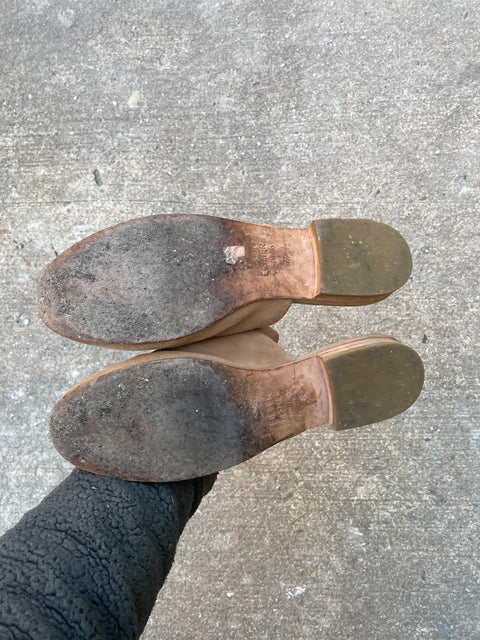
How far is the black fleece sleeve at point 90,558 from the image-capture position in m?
0.78

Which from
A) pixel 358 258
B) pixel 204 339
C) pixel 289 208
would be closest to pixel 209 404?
pixel 204 339

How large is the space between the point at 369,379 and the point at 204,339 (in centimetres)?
39

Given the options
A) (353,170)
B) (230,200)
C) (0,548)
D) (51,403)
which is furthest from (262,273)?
(51,403)

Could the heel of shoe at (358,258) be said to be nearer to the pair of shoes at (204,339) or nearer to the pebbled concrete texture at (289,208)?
the pair of shoes at (204,339)

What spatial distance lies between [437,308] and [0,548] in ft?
4.21

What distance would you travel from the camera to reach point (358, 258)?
1.10 metres

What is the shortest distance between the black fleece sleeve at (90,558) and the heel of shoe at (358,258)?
576mm

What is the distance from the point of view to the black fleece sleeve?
0.78 m

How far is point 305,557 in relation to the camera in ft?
4.94

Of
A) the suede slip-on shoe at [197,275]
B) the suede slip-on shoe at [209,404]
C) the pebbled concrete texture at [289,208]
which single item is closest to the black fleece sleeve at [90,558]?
the suede slip-on shoe at [209,404]

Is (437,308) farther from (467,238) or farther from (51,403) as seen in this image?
(51,403)

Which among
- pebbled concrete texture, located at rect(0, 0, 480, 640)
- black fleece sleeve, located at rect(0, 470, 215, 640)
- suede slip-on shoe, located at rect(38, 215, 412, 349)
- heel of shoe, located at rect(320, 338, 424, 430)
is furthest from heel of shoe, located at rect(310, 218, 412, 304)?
black fleece sleeve, located at rect(0, 470, 215, 640)

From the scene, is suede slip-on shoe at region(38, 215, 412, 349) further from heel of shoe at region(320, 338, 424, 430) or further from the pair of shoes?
heel of shoe at region(320, 338, 424, 430)

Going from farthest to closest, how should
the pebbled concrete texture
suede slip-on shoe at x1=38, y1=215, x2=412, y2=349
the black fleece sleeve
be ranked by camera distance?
1. the pebbled concrete texture
2. suede slip-on shoe at x1=38, y1=215, x2=412, y2=349
3. the black fleece sleeve
